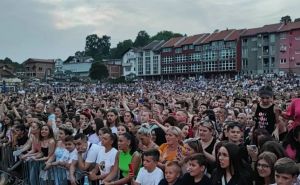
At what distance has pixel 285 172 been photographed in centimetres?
514

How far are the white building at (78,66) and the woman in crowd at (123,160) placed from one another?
128222 mm

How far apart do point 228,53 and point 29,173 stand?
8659cm

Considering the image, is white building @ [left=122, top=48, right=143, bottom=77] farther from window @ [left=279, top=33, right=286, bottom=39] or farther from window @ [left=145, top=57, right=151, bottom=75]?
window @ [left=279, top=33, right=286, bottom=39]

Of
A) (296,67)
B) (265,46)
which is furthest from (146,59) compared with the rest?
(296,67)

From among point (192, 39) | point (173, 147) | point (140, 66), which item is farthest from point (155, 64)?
point (173, 147)

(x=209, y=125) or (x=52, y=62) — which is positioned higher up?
(x=52, y=62)

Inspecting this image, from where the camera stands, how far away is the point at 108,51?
6560 inches

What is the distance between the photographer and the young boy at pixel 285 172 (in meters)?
5.14

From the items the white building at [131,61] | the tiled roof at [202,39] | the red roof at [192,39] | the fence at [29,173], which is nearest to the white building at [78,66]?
the white building at [131,61]

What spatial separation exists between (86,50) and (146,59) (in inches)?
2271

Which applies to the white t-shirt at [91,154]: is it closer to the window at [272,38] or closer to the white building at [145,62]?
the window at [272,38]

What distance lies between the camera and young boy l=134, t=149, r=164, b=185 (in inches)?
266

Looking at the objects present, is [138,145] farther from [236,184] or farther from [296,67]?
[296,67]

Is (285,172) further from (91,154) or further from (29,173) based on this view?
(29,173)
